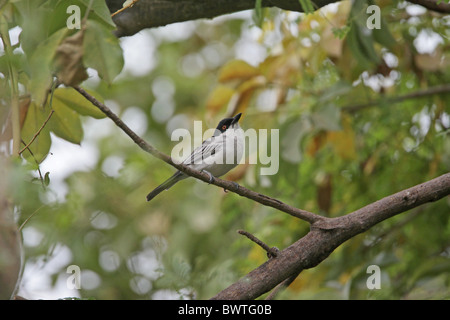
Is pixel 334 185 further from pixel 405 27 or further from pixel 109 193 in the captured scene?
pixel 109 193

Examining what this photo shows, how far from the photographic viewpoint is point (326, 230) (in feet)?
6.97

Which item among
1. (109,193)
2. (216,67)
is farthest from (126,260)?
(216,67)

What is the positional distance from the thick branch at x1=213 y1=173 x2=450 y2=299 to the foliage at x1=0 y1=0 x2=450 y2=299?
79 cm

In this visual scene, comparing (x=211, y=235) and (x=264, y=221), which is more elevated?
(x=264, y=221)

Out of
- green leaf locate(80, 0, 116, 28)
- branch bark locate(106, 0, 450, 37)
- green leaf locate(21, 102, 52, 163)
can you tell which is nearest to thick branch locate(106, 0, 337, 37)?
branch bark locate(106, 0, 450, 37)

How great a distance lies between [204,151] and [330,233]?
146cm

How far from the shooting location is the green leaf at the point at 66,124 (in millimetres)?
2539

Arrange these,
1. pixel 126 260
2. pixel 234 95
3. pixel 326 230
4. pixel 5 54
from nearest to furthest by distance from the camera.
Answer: pixel 5 54 < pixel 326 230 < pixel 234 95 < pixel 126 260

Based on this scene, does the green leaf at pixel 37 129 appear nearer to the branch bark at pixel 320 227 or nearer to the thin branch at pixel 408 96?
the branch bark at pixel 320 227

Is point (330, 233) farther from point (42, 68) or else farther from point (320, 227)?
point (42, 68)

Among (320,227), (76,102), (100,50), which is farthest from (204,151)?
(100,50)

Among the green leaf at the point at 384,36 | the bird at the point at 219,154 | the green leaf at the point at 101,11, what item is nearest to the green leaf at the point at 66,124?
the bird at the point at 219,154

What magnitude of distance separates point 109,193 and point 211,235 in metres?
0.91

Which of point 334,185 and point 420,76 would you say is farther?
point 334,185
